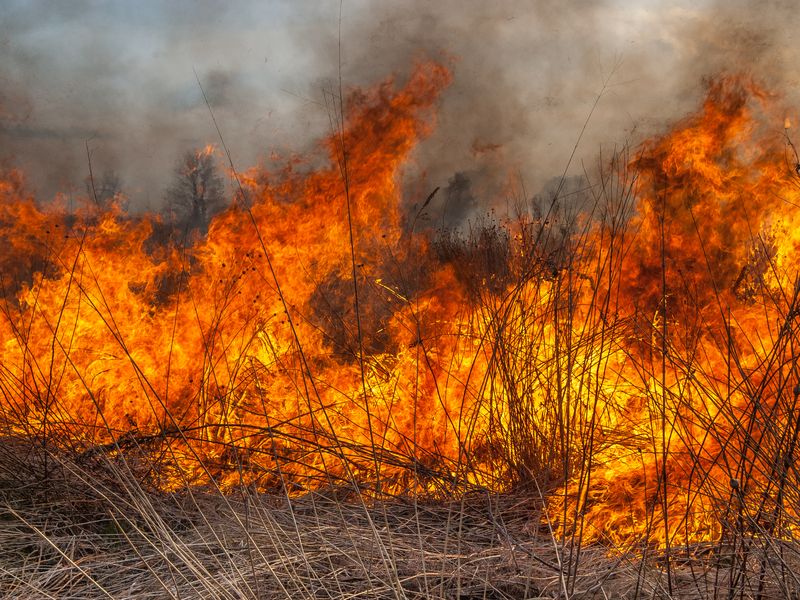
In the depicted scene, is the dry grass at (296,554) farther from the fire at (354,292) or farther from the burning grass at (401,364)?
the fire at (354,292)

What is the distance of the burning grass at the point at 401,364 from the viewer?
2414 millimetres

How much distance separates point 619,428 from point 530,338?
72cm

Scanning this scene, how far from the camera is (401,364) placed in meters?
3.98

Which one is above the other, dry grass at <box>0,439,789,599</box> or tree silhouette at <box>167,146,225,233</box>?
tree silhouette at <box>167,146,225,233</box>

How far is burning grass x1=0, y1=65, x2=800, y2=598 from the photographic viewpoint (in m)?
2.41

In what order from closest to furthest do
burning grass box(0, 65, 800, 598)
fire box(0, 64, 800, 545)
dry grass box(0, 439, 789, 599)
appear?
dry grass box(0, 439, 789, 599), burning grass box(0, 65, 800, 598), fire box(0, 64, 800, 545)

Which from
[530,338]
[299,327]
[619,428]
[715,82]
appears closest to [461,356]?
[530,338]

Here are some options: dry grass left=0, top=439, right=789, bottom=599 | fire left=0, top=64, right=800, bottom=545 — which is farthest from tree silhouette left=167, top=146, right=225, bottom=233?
dry grass left=0, top=439, right=789, bottom=599

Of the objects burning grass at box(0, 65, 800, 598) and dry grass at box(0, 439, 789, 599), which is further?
burning grass at box(0, 65, 800, 598)

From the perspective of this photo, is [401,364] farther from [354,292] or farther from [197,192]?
[197,192]

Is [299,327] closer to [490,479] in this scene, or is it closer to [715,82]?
[490,479]

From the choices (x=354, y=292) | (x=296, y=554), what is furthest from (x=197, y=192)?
(x=296, y=554)

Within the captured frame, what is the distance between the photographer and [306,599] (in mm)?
1705

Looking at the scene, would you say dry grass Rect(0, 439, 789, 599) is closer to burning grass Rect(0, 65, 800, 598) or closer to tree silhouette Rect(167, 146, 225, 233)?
burning grass Rect(0, 65, 800, 598)
